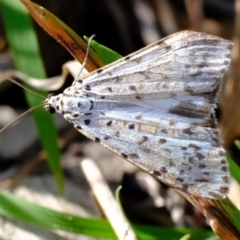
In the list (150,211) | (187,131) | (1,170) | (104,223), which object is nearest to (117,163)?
(150,211)

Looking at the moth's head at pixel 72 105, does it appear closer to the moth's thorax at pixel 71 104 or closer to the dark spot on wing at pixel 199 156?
the moth's thorax at pixel 71 104

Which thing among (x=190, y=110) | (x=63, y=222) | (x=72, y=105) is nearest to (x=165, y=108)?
(x=190, y=110)

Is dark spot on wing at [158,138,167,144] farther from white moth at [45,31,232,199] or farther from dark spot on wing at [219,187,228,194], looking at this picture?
dark spot on wing at [219,187,228,194]

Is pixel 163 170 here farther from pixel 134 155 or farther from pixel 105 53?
pixel 105 53

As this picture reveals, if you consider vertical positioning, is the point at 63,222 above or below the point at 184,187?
below

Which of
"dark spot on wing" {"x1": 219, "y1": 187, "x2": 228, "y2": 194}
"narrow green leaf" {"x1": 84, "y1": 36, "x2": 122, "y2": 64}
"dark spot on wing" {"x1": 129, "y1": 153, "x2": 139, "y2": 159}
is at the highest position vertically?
"narrow green leaf" {"x1": 84, "y1": 36, "x2": 122, "y2": 64}

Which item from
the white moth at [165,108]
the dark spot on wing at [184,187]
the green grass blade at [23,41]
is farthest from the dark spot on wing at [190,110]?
the green grass blade at [23,41]

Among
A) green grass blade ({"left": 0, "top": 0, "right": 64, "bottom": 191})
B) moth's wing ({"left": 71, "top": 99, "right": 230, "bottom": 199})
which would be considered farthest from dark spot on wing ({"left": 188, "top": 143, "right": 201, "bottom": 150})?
green grass blade ({"left": 0, "top": 0, "right": 64, "bottom": 191})
